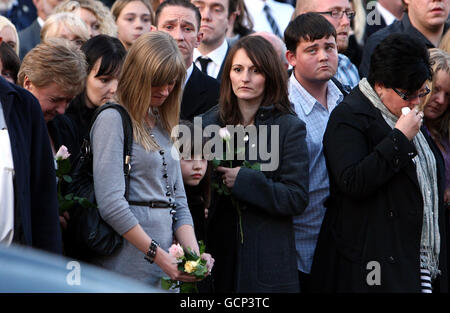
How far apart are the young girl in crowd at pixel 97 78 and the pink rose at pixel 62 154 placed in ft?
2.44

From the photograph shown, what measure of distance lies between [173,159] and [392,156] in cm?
134

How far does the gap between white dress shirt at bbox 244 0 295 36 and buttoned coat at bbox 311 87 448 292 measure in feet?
11.4

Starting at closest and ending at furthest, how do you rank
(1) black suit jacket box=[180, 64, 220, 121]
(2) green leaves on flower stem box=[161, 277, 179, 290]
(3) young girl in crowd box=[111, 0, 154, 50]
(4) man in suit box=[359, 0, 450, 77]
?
(2) green leaves on flower stem box=[161, 277, 179, 290]
(1) black suit jacket box=[180, 64, 220, 121]
(4) man in suit box=[359, 0, 450, 77]
(3) young girl in crowd box=[111, 0, 154, 50]

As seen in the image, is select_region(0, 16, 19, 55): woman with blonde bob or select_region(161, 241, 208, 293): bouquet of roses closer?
select_region(161, 241, 208, 293): bouquet of roses

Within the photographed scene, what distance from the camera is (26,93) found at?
4.33 metres

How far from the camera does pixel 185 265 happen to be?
187 inches

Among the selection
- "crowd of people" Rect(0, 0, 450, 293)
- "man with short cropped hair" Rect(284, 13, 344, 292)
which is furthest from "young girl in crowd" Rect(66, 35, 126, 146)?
"man with short cropped hair" Rect(284, 13, 344, 292)

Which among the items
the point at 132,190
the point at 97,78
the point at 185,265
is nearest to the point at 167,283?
the point at 185,265

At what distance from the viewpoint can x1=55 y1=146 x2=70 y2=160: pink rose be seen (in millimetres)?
5061

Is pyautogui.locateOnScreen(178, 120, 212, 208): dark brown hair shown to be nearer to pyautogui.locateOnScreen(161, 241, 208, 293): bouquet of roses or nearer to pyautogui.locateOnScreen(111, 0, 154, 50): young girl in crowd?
pyautogui.locateOnScreen(161, 241, 208, 293): bouquet of roses

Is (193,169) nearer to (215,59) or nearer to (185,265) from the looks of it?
(185,265)

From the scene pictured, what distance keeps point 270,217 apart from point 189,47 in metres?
1.76

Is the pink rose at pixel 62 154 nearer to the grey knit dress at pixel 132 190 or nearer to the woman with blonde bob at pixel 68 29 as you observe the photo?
the grey knit dress at pixel 132 190

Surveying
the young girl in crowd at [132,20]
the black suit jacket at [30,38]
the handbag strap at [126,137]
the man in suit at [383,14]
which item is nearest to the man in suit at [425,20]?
the man in suit at [383,14]
